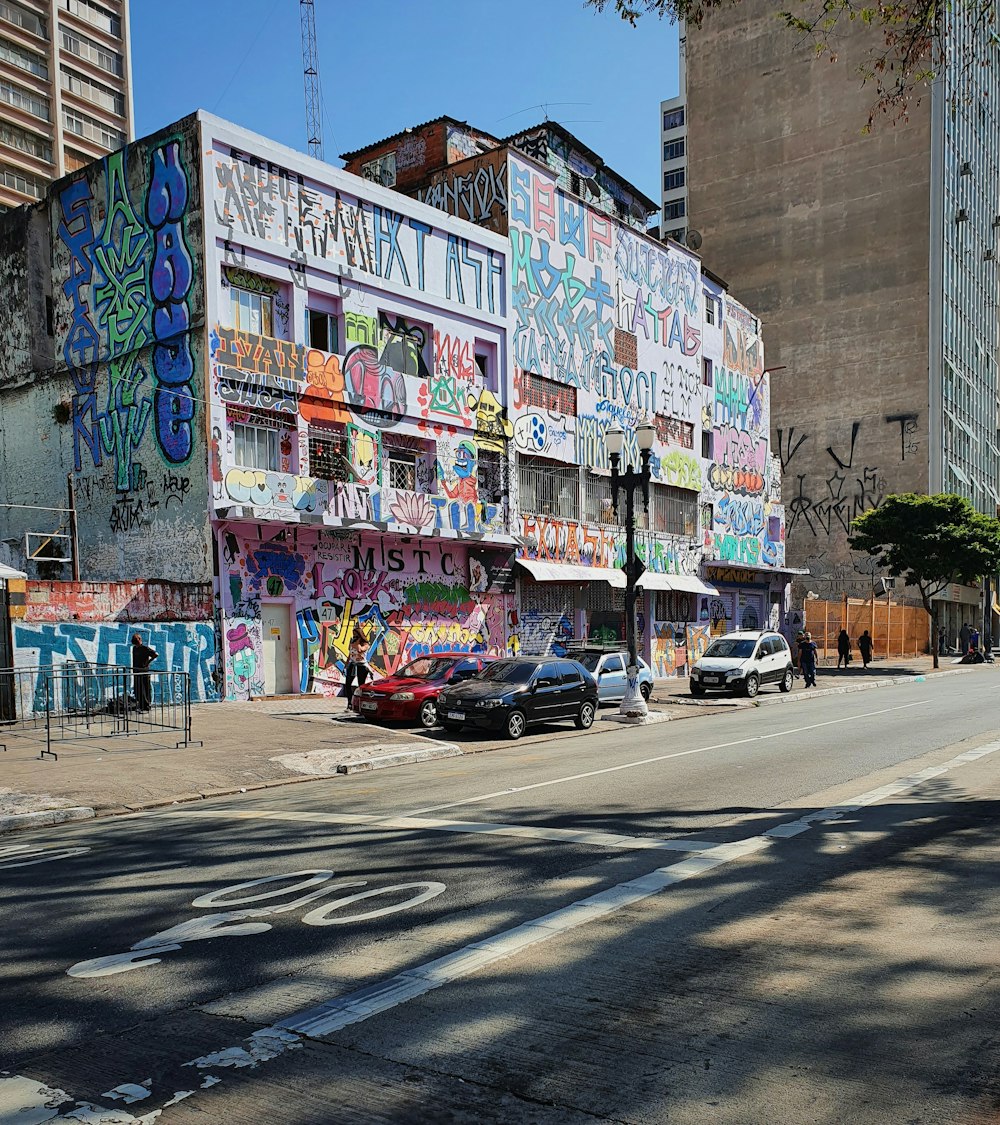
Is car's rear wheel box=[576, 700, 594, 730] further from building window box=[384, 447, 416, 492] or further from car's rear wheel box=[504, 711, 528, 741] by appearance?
building window box=[384, 447, 416, 492]

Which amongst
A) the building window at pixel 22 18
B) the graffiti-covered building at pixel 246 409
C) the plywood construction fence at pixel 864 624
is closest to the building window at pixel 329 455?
the graffiti-covered building at pixel 246 409

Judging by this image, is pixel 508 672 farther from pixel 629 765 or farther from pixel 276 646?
pixel 276 646

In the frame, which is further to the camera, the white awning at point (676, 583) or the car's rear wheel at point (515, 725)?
the white awning at point (676, 583)

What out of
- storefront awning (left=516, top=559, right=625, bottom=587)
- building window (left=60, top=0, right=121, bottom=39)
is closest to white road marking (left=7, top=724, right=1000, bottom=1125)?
storefront awning (left=516, top=559, right=625, bottom=587)

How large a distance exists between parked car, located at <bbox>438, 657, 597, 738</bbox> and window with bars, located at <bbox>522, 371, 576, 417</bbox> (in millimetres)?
12748

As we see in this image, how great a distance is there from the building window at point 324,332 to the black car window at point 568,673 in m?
10.3

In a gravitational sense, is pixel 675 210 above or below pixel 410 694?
above

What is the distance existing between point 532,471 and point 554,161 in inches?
454

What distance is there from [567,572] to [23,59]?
64086mm

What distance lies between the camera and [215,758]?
14469 millimetres

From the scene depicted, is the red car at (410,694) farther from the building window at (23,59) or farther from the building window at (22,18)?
the building window at (22,18)

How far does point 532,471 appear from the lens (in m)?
30.6

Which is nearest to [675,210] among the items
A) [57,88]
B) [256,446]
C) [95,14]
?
[95,14]

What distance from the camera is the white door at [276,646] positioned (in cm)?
2269
